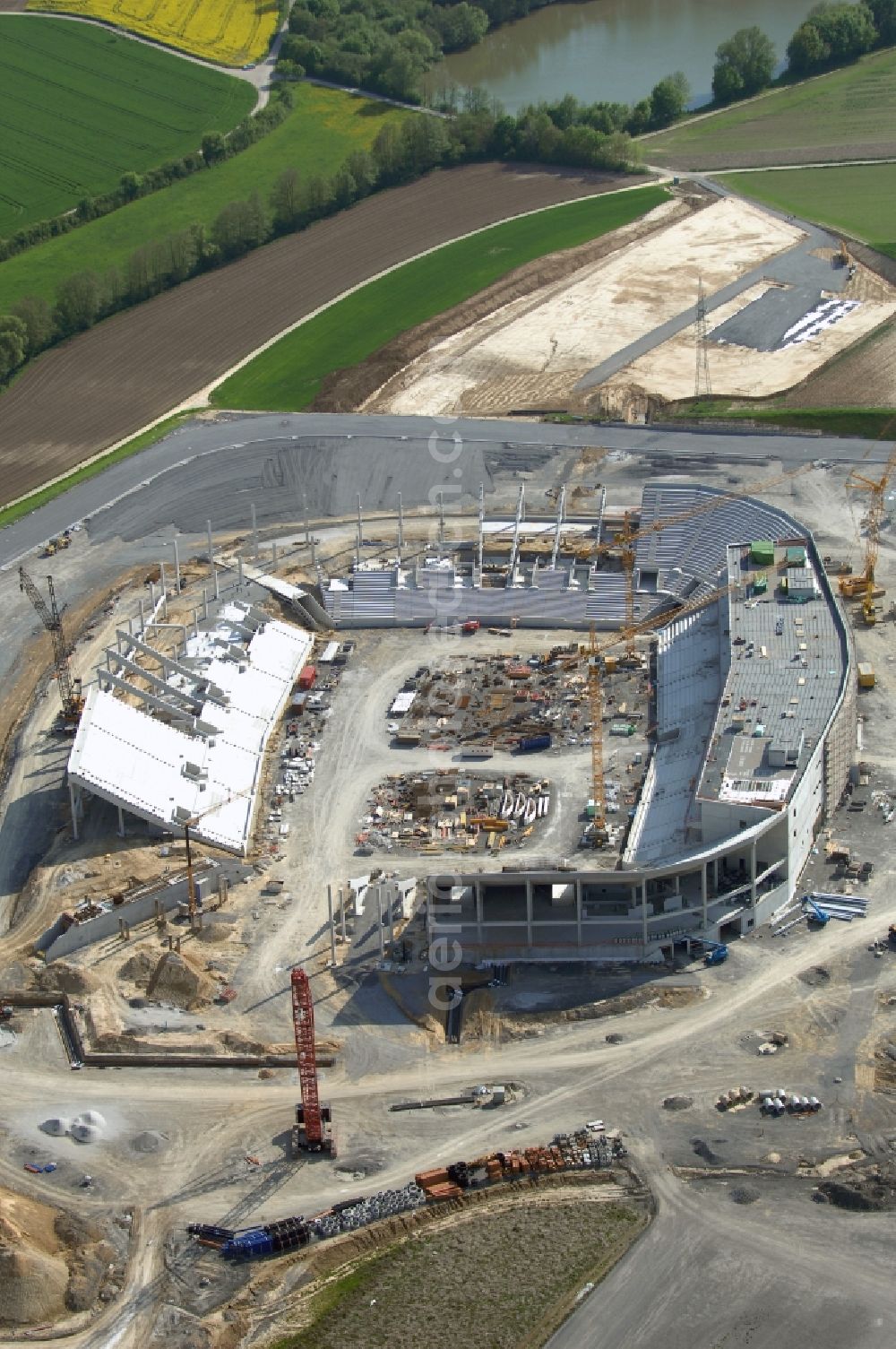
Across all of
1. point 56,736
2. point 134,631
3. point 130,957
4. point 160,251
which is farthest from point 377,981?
point 160,251

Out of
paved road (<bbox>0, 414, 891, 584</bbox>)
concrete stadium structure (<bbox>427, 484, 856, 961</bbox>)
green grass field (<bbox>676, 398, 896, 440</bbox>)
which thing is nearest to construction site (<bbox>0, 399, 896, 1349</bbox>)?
concrete stadium structure (<bbox>427, 484, 856, 961</bbox>)

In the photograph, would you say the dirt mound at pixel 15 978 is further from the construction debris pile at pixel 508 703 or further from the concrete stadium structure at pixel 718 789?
the construction debris pile at pixel 508 703

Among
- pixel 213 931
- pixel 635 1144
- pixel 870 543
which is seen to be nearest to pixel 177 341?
pixel 870 543

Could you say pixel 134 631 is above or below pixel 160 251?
below

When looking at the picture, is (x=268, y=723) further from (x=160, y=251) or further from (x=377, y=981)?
(x=160, y=251)

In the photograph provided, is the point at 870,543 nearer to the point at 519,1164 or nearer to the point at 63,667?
the point at 63,667

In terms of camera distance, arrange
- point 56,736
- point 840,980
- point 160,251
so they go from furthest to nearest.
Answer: point 160,251
point 56,736
point 840,980

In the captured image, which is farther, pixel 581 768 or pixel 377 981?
pixel 581 768

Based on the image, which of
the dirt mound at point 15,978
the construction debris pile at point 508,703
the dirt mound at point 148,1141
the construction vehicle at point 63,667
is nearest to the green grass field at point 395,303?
the construction vehicle at point 63,667
